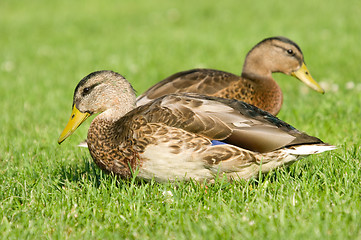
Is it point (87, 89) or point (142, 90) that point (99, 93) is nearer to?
point (87, 89)

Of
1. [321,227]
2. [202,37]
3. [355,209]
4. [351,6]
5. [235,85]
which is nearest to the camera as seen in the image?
[321,227]

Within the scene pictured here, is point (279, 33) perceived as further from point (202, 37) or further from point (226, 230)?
point (226, 230)

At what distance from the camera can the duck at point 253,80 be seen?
4988mm

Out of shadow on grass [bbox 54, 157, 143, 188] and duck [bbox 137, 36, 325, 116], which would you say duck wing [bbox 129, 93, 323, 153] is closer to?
shadow on grass [bbox 54, 157, 143, 188]

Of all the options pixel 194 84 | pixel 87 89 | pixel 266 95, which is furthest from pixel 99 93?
pixel 266 95

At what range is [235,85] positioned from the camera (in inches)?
198

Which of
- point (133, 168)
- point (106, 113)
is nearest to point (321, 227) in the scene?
point (133, 168)

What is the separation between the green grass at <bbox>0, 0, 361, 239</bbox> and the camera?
9.74ft

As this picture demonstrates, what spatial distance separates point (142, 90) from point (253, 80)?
2731 mm

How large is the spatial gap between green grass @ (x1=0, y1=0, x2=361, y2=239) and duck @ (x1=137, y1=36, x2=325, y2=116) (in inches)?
21.1

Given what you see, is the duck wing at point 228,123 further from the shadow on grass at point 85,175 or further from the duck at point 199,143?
the shadow on grass at point 85,175

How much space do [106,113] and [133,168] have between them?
0.62 metres

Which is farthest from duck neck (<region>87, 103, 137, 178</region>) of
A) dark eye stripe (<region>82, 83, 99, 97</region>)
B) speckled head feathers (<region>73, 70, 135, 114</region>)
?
dark eye stripe (<region>82, 83, 99, 97</region>)

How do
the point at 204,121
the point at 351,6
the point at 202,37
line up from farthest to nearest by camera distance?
the point at 351,6 → the point at 202,37 → the point at 204,121
